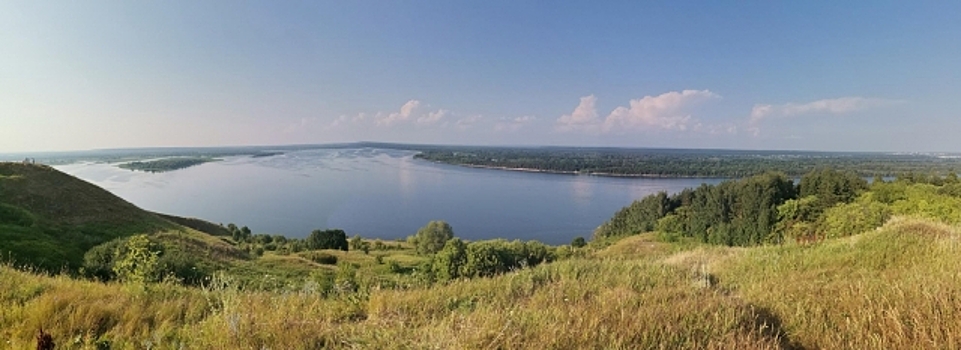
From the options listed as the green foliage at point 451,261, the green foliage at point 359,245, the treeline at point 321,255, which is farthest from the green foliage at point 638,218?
the green foliage at point 451,261

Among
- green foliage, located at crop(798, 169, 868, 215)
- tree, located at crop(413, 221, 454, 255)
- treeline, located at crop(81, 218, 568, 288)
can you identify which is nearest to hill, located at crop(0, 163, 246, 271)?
treeline, located at crop(81, 218, 568, 288)

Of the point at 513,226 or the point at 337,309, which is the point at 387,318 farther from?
the point at 513,226

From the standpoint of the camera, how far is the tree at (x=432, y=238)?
50.4m

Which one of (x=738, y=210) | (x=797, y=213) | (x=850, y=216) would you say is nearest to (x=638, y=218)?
(x=738, y=210)

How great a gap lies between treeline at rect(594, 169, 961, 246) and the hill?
156ft

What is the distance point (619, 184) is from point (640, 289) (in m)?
134

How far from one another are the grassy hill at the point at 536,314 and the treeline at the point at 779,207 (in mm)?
39354

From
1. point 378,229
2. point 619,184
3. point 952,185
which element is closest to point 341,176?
point 378,229

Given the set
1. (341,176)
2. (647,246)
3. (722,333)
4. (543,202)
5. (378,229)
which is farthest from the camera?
(341,176)

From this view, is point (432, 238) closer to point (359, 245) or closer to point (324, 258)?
point (359, 245)

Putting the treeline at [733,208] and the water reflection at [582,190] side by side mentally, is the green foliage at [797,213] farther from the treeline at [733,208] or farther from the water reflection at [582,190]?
the water reflection at [582,190]

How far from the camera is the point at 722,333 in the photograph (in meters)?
3.44

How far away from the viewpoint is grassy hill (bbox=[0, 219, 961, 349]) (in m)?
3.25

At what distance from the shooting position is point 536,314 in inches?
148
